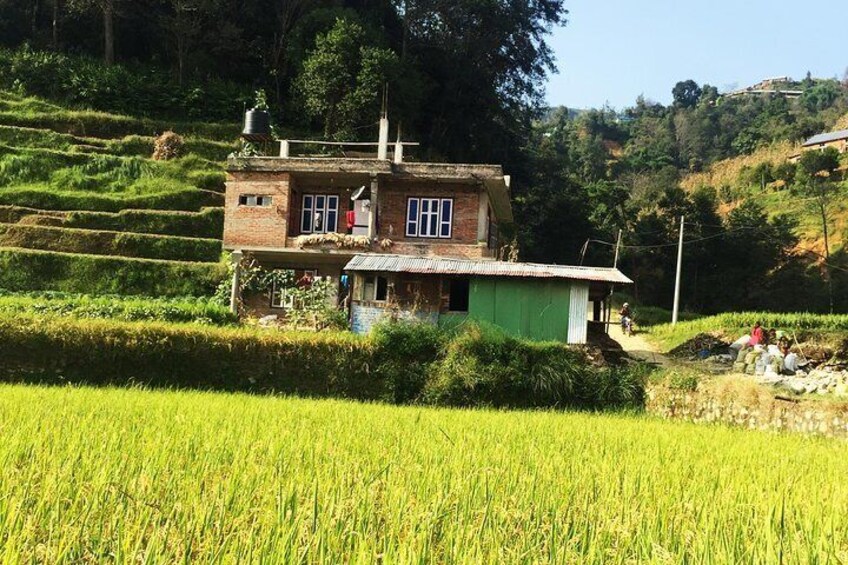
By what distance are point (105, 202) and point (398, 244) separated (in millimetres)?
13468

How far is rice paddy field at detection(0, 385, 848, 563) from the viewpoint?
2.38 metres

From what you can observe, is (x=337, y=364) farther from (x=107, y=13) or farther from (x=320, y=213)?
(x=107, y=13)

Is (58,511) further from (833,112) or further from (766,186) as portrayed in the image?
(833,112)

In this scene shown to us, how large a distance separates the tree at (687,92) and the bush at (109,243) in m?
108

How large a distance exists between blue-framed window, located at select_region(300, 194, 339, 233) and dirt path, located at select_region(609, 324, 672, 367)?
1070cm

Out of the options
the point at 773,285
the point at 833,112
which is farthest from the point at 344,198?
the point at 833,112

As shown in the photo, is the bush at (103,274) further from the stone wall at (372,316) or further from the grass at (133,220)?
the stone wall at (372,316)

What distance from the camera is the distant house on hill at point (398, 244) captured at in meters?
16.6

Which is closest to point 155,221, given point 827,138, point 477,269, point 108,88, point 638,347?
point 108,88

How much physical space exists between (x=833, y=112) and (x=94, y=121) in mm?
81149

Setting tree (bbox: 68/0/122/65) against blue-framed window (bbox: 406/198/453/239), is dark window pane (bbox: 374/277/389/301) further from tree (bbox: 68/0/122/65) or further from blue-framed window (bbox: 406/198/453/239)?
tree (bbox: 68/0/122/65)

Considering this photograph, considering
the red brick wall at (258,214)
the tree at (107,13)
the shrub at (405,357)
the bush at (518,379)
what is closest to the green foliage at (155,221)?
the red brick wall at (258,214)

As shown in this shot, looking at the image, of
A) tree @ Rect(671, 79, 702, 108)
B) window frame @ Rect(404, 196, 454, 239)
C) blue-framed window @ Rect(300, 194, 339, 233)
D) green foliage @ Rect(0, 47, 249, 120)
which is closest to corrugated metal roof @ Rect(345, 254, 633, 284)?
window frame @ Rect(404, 196, 454, 239)

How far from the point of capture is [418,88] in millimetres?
31016
